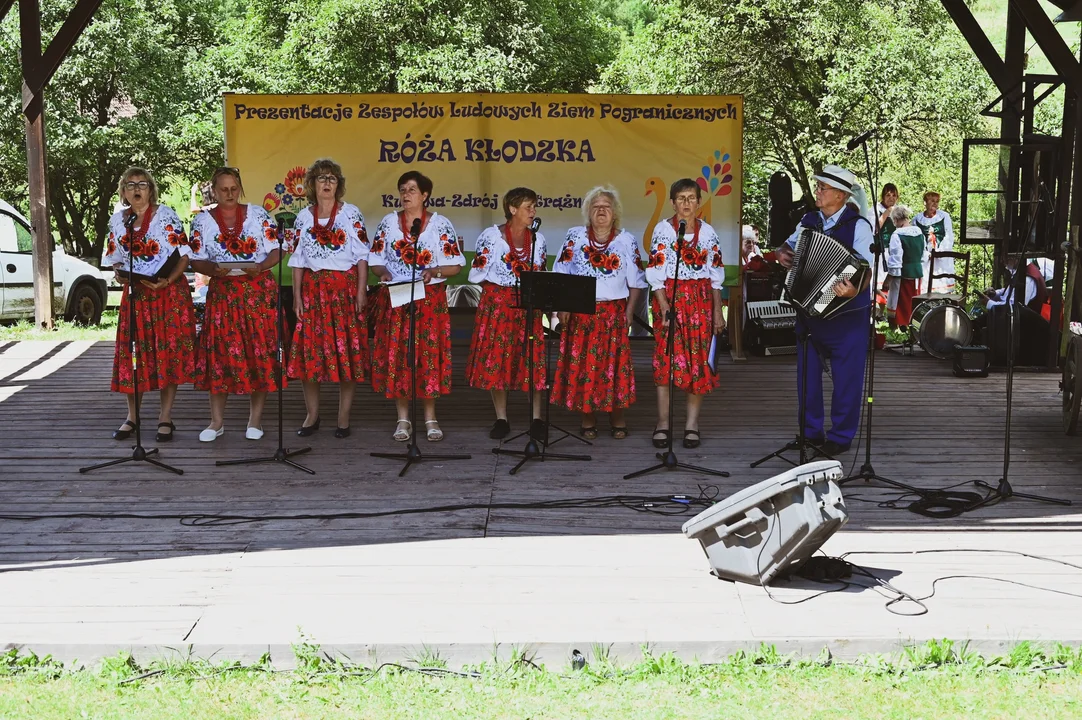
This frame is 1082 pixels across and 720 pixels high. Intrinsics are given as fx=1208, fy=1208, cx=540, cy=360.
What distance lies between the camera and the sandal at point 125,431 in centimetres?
756

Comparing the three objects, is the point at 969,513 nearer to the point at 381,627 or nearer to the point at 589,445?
the point at 589,445

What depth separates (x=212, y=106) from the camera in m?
23.4

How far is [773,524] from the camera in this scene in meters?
4.59

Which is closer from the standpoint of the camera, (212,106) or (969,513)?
(969,513)

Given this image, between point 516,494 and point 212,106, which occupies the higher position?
point 212,106

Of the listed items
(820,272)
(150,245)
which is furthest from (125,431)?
(820,272)

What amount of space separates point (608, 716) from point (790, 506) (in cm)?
122

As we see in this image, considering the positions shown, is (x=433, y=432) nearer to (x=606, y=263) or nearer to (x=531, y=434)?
(x=531, y=434)

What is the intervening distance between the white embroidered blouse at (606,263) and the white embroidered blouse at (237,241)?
175 centimetres

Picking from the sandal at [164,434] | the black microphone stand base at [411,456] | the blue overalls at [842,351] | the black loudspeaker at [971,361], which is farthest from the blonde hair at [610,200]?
the black loudspeaker at [971,361]

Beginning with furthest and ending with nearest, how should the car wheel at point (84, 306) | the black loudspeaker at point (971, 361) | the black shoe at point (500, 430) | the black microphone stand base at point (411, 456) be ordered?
the car wheel at point (84, 306) → the black loudspeaker at point (971, 361) → the black shoe at point (500, 430) → the black microphone stand base at point (411, 456)

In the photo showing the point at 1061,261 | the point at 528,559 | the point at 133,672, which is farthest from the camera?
the point at 1061,261

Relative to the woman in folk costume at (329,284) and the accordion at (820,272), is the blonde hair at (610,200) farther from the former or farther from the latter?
the woman in folk costume at (329,284)

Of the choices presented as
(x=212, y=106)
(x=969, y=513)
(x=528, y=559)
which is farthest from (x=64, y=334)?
(x=212, y=106)
